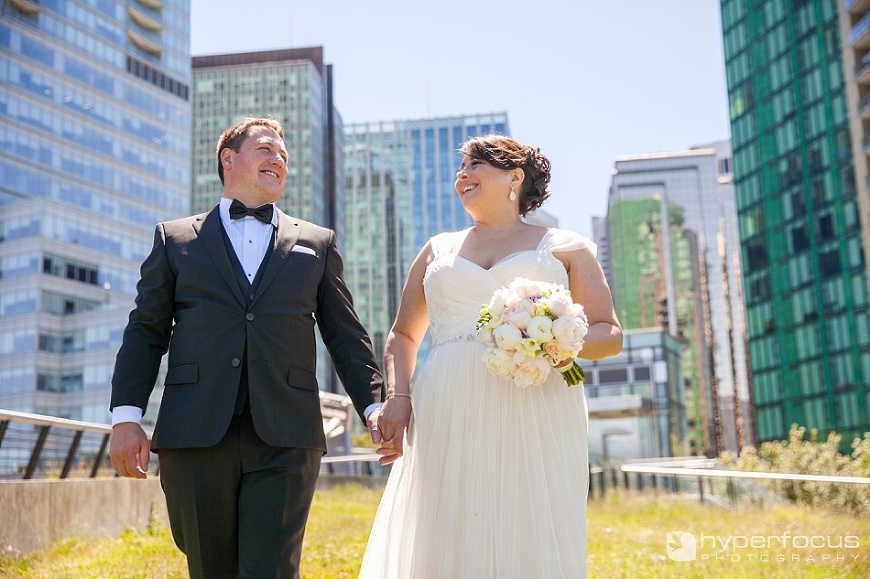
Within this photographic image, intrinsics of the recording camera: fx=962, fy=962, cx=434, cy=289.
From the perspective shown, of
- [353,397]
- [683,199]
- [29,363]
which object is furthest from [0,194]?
[683,199]

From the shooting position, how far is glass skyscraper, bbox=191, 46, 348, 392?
121 metres

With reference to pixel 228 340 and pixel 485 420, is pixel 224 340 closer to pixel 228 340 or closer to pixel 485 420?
pixel 228 340

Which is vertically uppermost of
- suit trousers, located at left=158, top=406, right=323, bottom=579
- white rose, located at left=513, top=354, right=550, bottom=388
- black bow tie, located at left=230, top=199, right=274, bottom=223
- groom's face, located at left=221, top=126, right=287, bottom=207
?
groom's face, located at left=221, top=126, right=287, bottom=207

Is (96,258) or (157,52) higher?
(157,52)

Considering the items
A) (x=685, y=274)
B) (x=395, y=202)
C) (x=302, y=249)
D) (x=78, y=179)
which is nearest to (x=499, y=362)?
(x=302, y=249)

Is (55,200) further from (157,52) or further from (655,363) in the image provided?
(655,363)

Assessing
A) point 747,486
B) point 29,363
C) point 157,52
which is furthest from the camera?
point 157,52

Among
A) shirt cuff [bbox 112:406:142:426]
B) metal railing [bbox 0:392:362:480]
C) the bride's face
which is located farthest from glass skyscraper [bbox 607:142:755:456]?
shirt cuff [bbox 112:406:142:426]

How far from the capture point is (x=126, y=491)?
392 inches

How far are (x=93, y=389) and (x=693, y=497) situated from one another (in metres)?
70.1

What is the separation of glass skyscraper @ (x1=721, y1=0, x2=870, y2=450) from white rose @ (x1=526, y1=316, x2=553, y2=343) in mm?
64430

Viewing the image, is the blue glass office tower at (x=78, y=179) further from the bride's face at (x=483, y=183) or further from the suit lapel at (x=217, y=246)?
the suit lapel at (x=217, y=246)

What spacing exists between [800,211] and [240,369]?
7186cm

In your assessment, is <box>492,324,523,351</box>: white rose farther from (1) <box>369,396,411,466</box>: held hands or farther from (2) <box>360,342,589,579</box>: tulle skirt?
(1) <box>369,396,411,466</box>: held hands
